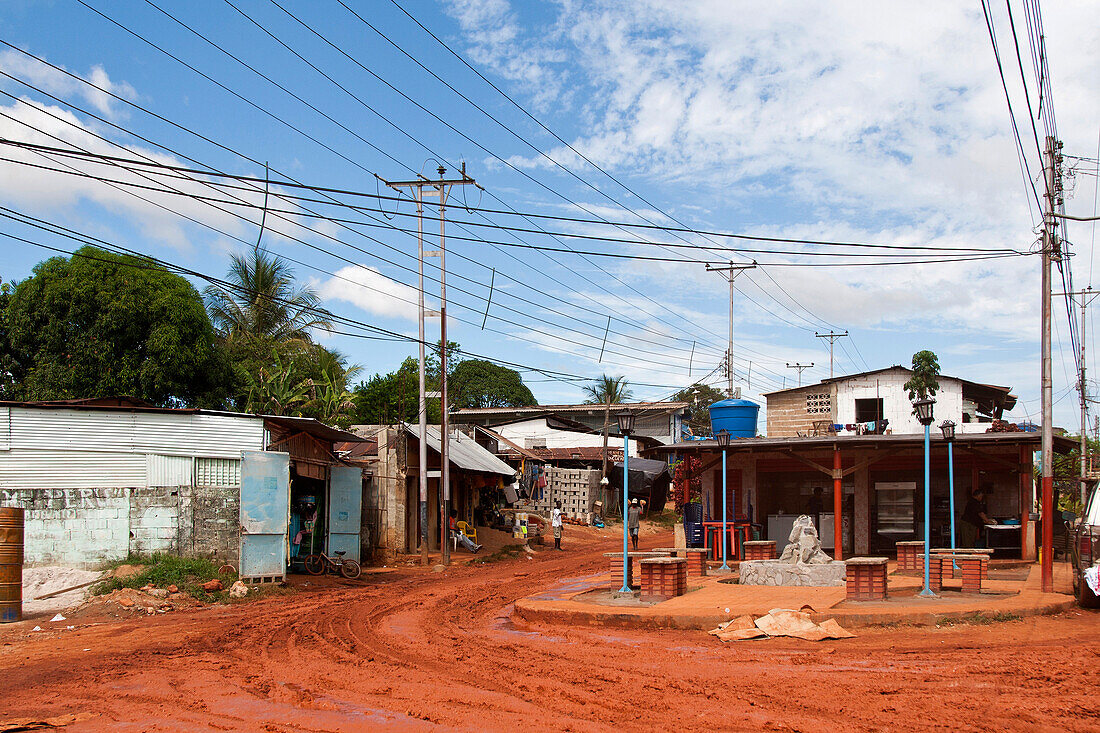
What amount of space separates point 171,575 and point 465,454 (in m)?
16.2

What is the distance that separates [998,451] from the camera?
19906mm

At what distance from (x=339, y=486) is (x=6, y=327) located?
1199 centimetres

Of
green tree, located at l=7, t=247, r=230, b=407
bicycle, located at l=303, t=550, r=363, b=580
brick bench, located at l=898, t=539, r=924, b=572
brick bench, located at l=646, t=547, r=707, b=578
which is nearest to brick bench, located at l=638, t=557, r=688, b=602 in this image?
brick bench, located at l=646, t=547, r=707, b=578

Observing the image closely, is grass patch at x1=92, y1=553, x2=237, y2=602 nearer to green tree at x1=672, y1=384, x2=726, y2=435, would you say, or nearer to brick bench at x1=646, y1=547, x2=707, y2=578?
brick bench at x1=646, y1=547, x2=707, y2=578

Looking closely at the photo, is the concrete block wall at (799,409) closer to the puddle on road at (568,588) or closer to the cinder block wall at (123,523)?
the puddle on road at (568,588)

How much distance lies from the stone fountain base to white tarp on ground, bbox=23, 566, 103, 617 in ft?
37.0

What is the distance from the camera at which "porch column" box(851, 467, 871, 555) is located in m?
21.5

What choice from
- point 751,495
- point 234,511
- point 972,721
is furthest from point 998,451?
point 234,511

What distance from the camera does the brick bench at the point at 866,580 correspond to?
12.2 meters

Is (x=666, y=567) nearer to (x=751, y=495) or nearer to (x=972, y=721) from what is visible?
(x=972, y=721)

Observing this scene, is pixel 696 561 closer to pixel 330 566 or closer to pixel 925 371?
pixel 330 566

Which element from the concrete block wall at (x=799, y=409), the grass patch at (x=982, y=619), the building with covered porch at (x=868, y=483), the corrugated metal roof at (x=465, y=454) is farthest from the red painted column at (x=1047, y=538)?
the concrete block wall at (x=799, y=409)

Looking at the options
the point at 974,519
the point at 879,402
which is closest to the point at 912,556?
the point at 974,519

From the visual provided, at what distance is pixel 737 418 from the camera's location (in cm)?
2155
